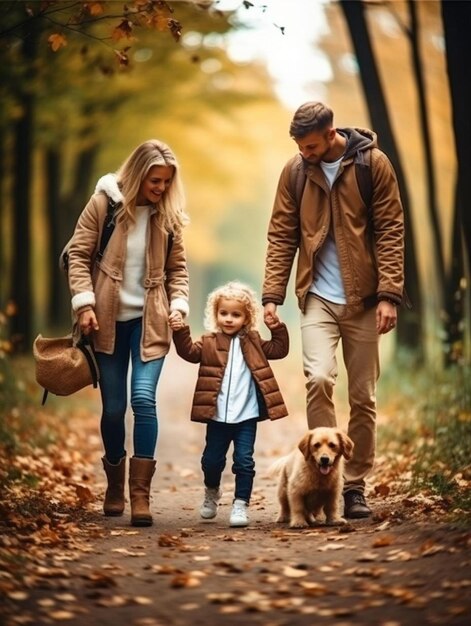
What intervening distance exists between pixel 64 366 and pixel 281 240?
1.74 meters

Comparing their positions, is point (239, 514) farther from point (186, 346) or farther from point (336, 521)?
point (186, 346)

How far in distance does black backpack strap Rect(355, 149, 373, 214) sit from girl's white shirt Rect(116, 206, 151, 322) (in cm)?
153

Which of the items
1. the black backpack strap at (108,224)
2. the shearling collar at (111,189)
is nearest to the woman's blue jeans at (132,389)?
the black backpack strap at (108,224)

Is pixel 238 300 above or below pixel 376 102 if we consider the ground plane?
below

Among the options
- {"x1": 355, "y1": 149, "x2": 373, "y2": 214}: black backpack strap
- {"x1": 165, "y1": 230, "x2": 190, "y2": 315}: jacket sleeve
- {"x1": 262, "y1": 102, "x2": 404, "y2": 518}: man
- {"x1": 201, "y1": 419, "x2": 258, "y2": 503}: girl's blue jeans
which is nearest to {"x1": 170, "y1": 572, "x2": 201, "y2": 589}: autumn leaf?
{"x1": 201, "y1": 419, "x2": 258, "y2": 503}: girl's blue jeans

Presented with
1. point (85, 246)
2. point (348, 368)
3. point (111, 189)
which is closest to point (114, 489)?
point (85, 246)

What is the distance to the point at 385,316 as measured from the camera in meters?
6.40

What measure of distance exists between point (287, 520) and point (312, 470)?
600 millimetres

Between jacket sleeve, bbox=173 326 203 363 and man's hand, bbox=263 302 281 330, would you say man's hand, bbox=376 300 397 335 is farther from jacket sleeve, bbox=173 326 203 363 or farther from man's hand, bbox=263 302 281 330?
jacket sleeve, bbox=173 326 203 363

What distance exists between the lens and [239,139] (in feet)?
89.6

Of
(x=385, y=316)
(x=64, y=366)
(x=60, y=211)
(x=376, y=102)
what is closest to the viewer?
(x=385, y=316)

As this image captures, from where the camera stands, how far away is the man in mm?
6449

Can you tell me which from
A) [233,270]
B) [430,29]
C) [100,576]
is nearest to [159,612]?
[100,576]

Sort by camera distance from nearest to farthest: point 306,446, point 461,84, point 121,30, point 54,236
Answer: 1. point 306,446
2. point 121,30
3. point 461,84
4. point 54,236
